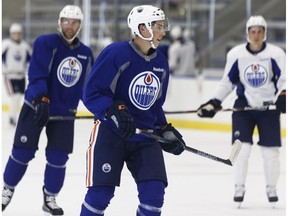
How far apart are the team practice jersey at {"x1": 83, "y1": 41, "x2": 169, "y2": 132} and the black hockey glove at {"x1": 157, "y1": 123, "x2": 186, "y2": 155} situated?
92mm

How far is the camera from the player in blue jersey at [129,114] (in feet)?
11.6

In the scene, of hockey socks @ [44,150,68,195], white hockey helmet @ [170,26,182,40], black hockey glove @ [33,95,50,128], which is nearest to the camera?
black hockey glove @ [33,95,50,128]

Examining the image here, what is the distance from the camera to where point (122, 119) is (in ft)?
11.3

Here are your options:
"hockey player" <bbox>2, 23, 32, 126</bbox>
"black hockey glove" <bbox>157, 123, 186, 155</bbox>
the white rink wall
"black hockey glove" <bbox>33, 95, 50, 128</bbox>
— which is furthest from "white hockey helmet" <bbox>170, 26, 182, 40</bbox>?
"black hockey glove" <bbox>157, 123, 186, 155</bbox>

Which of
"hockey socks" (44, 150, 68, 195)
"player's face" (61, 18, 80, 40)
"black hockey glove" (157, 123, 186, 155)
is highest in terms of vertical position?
"player's face" (61, 18, 80, 40)

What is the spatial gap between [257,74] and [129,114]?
211 cm

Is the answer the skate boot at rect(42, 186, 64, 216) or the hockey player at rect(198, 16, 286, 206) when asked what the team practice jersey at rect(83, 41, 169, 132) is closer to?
the skate boot at rect(42, 186, 64, 216)

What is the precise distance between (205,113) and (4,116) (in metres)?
7.46

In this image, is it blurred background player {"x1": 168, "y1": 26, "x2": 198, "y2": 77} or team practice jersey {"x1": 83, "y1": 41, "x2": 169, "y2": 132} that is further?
blurred background player {"x1": 168, "y1": 26, "x2": 198, "y2": 77}

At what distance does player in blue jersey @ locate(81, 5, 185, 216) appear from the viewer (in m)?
3.54

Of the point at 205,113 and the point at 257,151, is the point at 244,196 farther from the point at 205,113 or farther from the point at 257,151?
the point at 257,151

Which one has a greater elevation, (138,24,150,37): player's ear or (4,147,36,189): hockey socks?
(138,24,150,37): player's ear

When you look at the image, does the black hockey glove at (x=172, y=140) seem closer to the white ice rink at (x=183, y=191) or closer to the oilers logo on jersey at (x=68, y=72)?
the oilers logo on jersey at (x=68, y=72)

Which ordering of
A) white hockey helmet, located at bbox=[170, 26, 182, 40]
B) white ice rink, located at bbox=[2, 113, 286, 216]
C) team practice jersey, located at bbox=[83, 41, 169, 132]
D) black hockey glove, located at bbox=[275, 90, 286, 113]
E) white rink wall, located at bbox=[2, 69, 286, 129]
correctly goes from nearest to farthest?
1. team practice jersey, located at bbox=[83, 41, 169, 132]
2. white ice rink, located at bbox=[2, 113, 286, 216]
3. black hockey glove, located at bbox=[275, 90, 286, 113]
4. white rink wall, located at bbox=[2, 69, 286, 129]
5. white hockey helmet, located at bbox=[170, 26, 182, 40]
